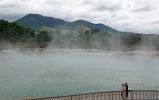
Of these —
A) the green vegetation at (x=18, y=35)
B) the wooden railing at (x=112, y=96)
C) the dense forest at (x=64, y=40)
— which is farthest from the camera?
the dense forest at (x=64, y=40)

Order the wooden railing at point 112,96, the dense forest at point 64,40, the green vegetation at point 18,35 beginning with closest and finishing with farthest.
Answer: the wooden railing at point 112,96
the green vegetation at point 18,35
the dense forest at point 64,40

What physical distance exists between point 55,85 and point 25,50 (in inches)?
4246

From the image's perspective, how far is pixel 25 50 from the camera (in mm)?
148125

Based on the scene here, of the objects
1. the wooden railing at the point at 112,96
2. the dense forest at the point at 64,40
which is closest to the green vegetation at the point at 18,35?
the dense forest at the point at 64,40

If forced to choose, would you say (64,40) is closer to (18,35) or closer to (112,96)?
(18,35)

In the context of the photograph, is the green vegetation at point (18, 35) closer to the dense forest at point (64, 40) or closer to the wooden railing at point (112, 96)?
the dense forest at point (64, 40)

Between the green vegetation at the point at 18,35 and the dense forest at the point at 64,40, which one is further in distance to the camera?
the dense forest at the point at 64,40

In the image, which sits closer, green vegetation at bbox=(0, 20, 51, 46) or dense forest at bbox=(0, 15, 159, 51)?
green vegetation at bbox=(0, 20, 51, 46)

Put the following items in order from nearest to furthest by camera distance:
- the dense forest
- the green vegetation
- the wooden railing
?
the wooden railing, the green vegetation, the dense forest

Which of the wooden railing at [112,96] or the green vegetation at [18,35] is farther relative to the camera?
the green vegetation at [18,35]

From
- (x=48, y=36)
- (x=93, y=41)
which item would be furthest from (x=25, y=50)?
(x=93, y=41)

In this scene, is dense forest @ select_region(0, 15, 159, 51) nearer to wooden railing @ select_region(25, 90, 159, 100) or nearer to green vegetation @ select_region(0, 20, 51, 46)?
green vegetation @ select_region(0, 20, 51, 46)

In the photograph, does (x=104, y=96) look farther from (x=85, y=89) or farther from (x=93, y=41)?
(x=93, y=41)

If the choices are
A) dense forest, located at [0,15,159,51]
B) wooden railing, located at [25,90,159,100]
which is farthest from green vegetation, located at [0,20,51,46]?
wooden railing, located at [25,90,159,100]
